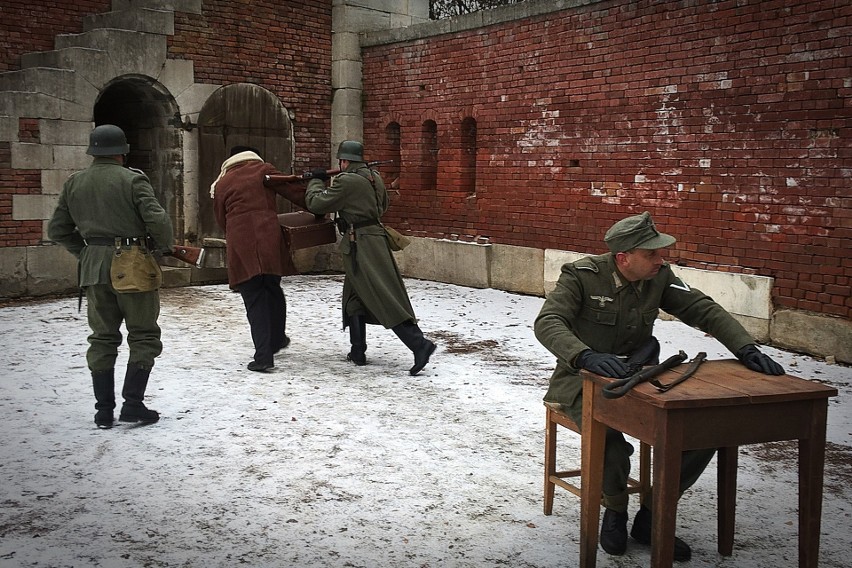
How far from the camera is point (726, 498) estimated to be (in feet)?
13.1

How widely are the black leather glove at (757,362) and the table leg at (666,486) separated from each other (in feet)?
2.22

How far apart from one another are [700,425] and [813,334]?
521cm

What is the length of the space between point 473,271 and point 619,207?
2.60 metres

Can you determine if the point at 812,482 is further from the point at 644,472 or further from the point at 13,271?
the point at 13,271

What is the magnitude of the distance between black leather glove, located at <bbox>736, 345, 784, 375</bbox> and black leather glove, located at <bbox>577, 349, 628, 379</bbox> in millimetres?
588

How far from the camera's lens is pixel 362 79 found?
45.3 feet

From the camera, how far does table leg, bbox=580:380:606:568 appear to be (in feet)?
12.3

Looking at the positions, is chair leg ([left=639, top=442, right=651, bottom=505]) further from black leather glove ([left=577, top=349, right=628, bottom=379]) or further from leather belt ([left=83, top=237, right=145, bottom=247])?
leather belt ([left=83, top=237, right=145, bottom=247])

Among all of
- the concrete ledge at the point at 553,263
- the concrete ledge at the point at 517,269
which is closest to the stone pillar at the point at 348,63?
the concrete ledge at the point at 517,269

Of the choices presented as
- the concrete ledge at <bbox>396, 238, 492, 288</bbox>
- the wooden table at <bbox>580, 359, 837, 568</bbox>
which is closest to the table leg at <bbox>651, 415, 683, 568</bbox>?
the wooden table at <bbox>580, 359, 837, 568</bbox>

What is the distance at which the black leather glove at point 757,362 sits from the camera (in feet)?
12.3

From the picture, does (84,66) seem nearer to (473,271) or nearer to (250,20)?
(250,20)

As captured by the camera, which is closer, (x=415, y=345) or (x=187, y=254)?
(x=187, y=254)

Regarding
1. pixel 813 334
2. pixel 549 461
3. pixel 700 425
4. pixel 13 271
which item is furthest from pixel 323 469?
pixel 13 271
